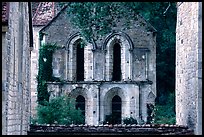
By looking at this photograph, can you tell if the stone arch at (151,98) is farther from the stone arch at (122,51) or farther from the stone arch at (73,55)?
the stone arch at (73,55)

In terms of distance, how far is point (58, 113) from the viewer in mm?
36469

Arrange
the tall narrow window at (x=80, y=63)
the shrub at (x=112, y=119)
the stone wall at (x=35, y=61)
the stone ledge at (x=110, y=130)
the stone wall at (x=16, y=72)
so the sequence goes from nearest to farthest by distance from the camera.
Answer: the stone wall at (x=16, y=72) < the stone ledge at (x=110, y=130) < the shrub at (x=112, y=119) < the stone wall at (x=35, y=61) < the tall narrow window at (x=80, y=63)

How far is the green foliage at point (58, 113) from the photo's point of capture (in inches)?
1410

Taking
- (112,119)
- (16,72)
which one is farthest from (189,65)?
(112,119)

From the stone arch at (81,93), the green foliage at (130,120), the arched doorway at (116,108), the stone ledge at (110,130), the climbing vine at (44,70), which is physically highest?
the climbing vine at (44,70)

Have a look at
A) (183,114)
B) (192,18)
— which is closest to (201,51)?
(192,18)

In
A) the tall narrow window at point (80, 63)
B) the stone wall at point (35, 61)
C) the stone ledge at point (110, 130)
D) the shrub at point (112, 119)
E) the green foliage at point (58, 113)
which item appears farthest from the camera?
the tall narrow window at point (80, 63)

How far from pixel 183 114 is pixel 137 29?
21610 mm

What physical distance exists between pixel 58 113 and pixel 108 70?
974 cm

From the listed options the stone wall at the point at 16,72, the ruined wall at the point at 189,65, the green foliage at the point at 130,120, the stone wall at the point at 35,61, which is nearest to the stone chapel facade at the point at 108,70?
the green foliage at the point at 130,120

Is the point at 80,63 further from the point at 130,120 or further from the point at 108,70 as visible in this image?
the point at 130,120

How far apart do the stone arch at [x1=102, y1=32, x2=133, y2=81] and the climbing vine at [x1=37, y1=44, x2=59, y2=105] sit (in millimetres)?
3155

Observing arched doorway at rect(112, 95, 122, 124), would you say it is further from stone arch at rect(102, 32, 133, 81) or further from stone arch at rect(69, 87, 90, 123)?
stone arch at rect(69, 87, 90, 123)

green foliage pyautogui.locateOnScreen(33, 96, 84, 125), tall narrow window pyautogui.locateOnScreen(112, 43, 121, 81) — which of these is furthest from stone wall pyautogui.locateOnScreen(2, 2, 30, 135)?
tall narrow window pyautogui.locateOnScreen(112, 43, 121, 81)
